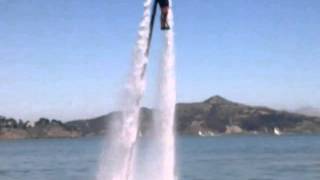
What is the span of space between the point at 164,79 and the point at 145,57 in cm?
221

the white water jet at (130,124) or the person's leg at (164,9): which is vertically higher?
the person's leg at (164,9)

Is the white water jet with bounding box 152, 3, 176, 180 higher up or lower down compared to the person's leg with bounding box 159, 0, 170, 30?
lower down

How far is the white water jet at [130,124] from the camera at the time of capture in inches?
1294

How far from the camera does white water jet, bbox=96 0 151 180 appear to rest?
108ft

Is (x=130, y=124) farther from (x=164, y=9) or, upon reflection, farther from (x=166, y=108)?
(x=164, y=9)

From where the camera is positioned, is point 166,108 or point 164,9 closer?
point 164,9

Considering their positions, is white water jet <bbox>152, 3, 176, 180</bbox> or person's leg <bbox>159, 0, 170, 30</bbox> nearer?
person's leg <bbox>159, 0, 170, 30</bbox>

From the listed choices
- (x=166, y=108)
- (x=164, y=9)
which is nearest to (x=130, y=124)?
(x=166, y=108)

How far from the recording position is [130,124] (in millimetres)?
33250

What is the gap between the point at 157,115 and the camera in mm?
35188

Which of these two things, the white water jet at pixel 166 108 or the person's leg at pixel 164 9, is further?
the white water jet at pixel 166 108

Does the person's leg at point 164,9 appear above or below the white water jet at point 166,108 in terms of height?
above

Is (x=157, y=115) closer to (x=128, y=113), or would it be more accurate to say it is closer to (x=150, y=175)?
(x=128, y=113)

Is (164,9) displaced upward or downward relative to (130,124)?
upward
